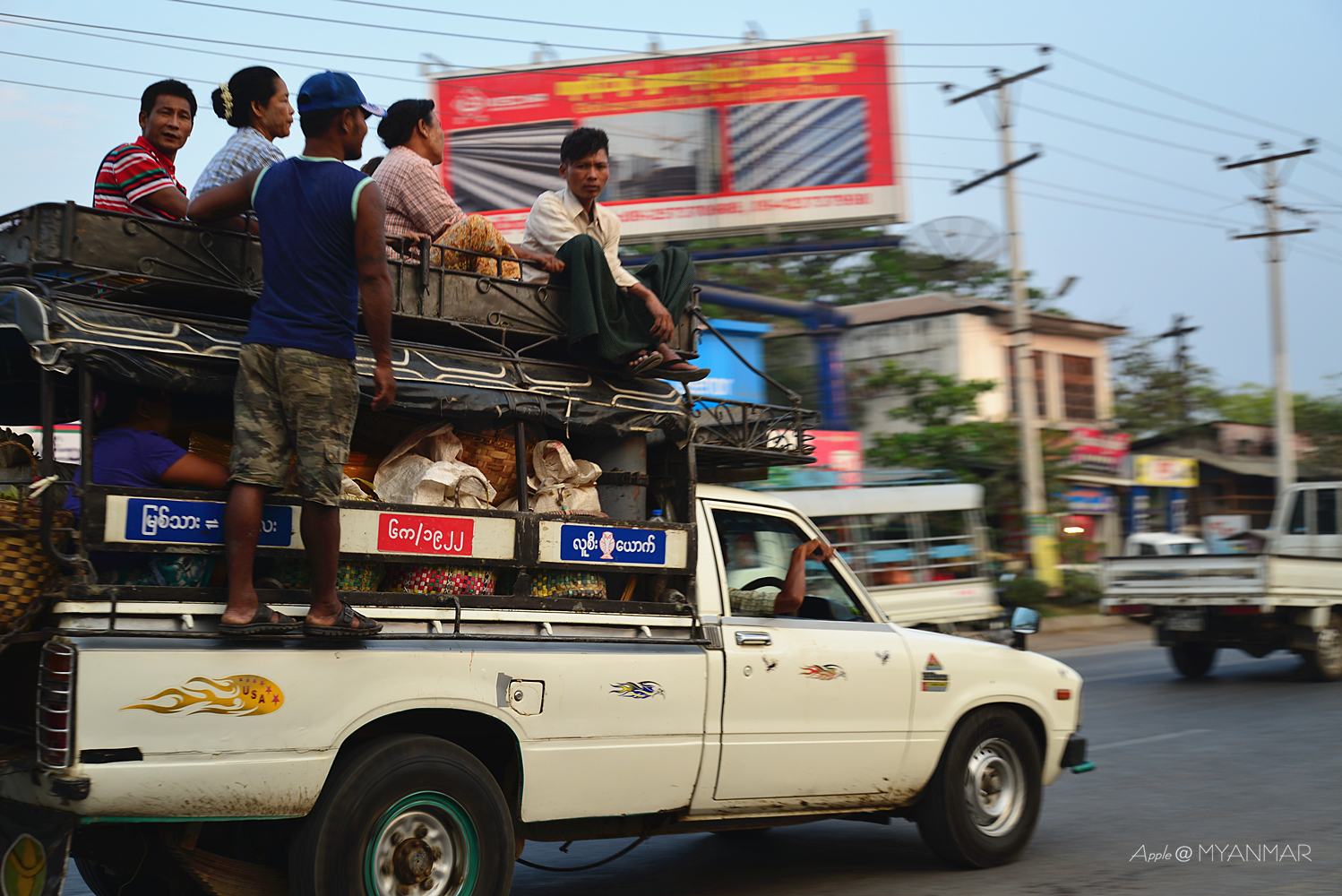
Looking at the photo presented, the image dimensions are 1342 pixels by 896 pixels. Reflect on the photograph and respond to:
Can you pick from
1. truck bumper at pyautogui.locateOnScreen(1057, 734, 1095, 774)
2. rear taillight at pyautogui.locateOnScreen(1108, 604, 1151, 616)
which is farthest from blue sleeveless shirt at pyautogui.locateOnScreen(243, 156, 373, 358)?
rear taillight at pyautogui.locateOnScreen(1108, 604, 1151, 616)

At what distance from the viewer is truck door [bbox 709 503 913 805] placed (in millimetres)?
4719

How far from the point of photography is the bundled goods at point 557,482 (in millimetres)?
4523

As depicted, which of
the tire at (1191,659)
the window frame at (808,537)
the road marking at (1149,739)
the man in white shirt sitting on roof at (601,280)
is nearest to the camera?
the man in white shirt sitting on roof at (601,280)

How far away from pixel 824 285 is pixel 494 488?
83.5 ft

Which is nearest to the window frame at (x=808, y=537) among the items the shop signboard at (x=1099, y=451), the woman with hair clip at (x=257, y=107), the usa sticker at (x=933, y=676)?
the usa sticker at (x=933, y=676)

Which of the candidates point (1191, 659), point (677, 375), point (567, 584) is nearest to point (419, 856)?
point (567, 584)

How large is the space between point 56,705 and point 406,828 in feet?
3.74

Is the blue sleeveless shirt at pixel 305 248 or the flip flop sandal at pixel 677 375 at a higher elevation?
the blue sleeveless shirt at pixel 305 248

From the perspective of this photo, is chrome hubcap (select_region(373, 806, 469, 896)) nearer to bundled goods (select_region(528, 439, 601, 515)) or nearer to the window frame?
bundled goods (select_region(528, 439, 601, 515))

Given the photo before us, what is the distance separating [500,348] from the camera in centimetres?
456

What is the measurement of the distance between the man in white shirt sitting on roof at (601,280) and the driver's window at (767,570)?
682 millimetres

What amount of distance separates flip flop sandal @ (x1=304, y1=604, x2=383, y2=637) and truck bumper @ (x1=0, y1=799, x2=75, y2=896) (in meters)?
0.82

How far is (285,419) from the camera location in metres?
3.73

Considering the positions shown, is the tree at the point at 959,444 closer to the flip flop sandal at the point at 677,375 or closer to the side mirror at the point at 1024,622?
the side mirror at the point at 1024,622
